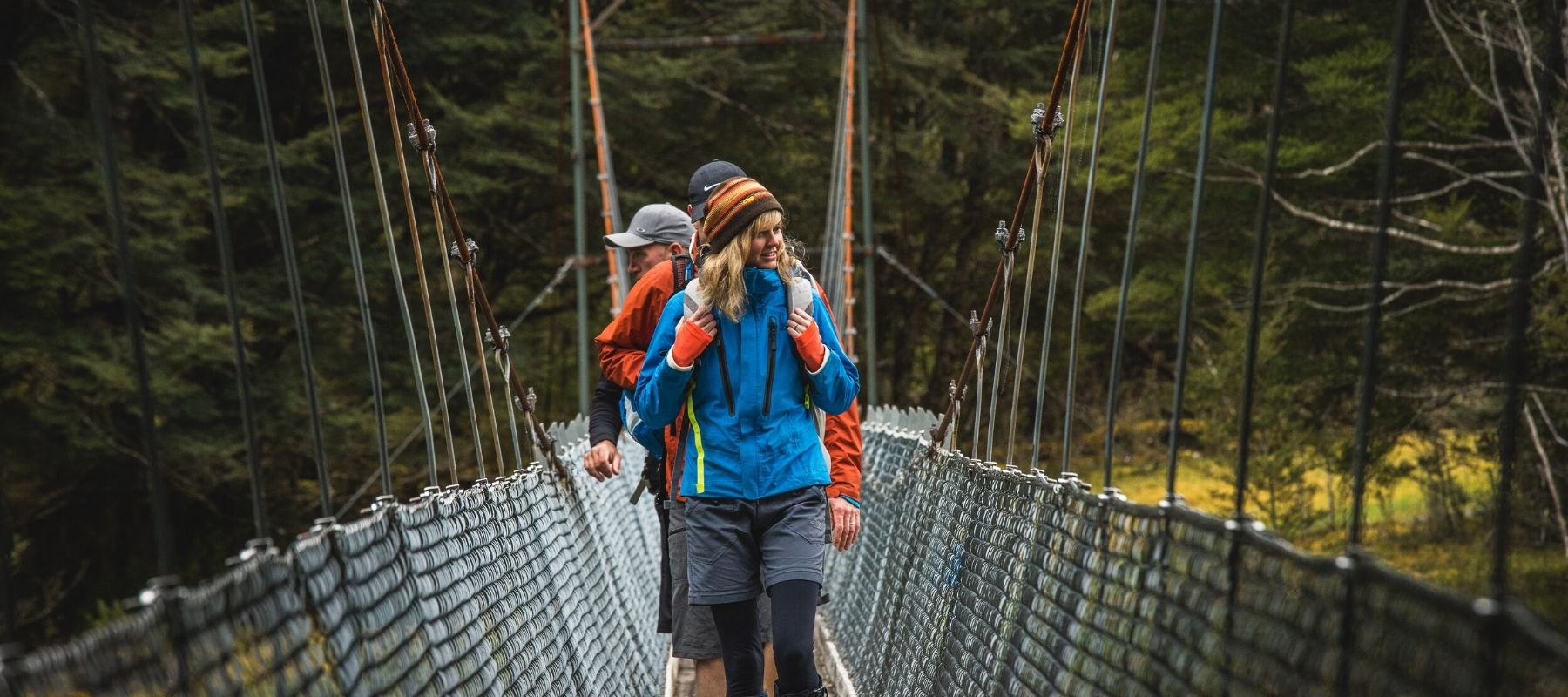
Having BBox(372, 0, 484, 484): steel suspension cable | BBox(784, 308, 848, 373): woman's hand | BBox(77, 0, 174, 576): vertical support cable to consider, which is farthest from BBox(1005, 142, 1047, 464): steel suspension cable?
BBox(77, 0, 174, 576): vertical support cable

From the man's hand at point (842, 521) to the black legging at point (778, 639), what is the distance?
11cm

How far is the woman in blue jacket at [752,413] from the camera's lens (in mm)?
2537

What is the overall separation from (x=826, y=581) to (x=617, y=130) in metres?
7.31

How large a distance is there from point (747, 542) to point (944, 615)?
473mm

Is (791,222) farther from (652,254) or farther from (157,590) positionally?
(157,590)

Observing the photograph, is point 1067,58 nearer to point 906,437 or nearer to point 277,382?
point 906,437

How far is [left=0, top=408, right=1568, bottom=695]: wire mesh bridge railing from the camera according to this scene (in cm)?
117

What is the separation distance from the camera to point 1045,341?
2.59 metres

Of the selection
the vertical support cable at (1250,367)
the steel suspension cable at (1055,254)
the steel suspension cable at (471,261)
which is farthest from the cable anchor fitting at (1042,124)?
the vertical support cable at (1250,367)

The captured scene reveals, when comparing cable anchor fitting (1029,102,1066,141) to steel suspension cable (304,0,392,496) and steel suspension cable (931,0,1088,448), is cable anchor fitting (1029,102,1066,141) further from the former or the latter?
steel suspension cable (304,0,392,496)

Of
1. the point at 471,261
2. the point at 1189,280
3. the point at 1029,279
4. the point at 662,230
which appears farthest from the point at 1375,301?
the point at 471,261

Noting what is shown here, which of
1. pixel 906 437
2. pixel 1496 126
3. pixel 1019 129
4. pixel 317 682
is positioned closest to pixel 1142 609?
pixel 317 682

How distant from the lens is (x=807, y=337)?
254 cm

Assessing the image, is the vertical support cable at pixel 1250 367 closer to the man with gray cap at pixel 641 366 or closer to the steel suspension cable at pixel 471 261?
the man with gray cap at pixel 641 366
